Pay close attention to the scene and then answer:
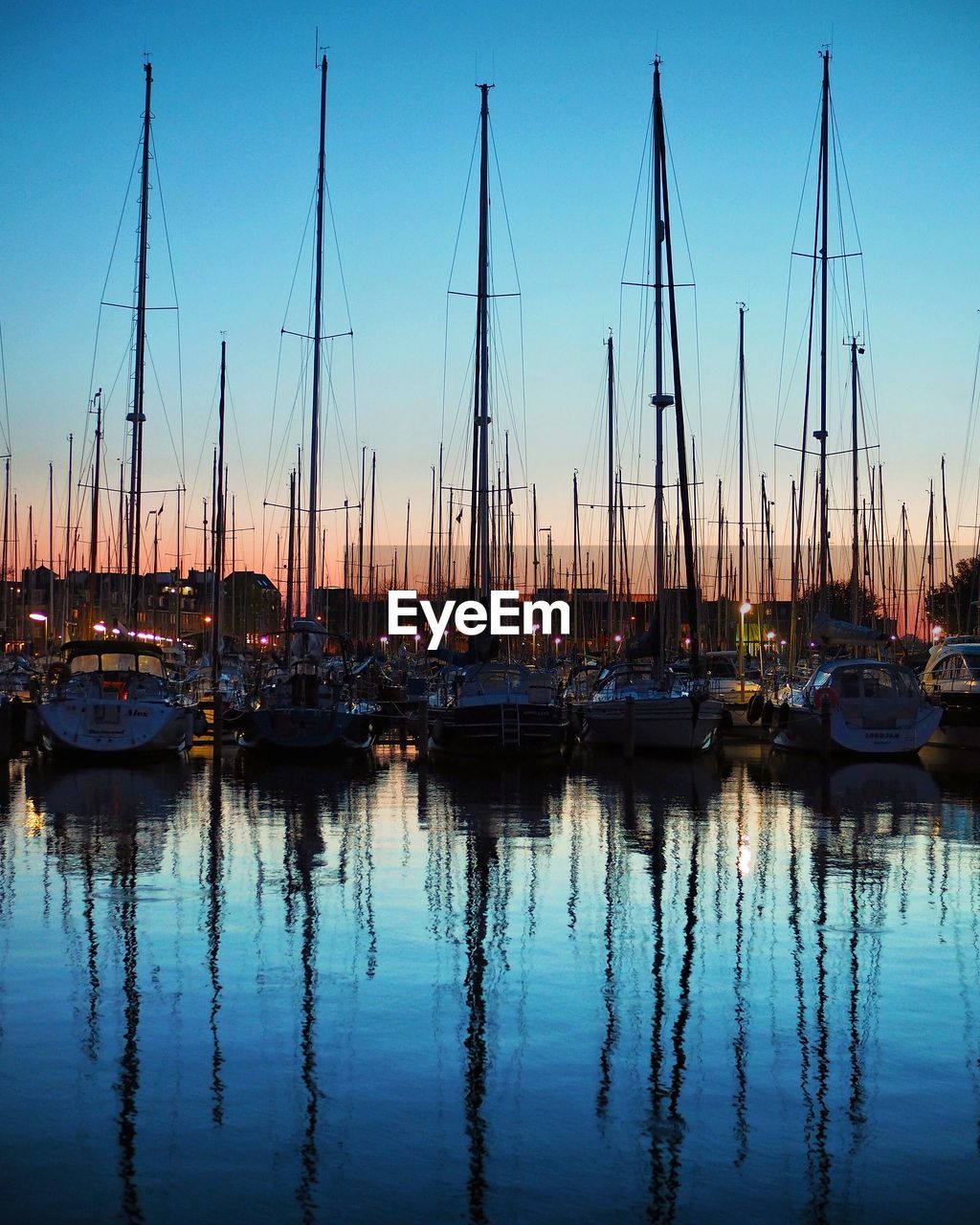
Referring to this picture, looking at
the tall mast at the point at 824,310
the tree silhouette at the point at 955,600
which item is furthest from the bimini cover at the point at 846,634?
the tree silhouette at the point at 955,600

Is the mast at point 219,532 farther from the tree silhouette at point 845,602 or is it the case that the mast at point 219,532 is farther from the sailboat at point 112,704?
the tree silhouette at point 845,602

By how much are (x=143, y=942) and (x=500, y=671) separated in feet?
72.2

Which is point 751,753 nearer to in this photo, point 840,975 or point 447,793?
point 447,793

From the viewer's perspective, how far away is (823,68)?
4412cm

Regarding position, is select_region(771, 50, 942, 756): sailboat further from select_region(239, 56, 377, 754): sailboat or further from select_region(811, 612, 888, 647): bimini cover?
select_region(239, 56, 377, 754): sailboat

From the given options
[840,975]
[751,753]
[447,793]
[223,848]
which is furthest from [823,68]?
[840,975]

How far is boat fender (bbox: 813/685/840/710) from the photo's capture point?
32594 millimetres

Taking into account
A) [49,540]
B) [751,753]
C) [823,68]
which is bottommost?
[751,753]

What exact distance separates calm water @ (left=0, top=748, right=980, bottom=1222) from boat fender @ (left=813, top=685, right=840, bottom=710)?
13.0 m

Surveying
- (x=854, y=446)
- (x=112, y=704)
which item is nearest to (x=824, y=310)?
(x=854, y=446)

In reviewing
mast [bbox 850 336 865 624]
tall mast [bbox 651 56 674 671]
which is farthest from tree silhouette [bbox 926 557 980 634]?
tall mast [bbox 651 56 674 671]

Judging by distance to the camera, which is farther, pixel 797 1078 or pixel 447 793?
pixel 447 793

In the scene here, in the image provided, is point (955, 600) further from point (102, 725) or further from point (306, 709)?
point (102, 725)

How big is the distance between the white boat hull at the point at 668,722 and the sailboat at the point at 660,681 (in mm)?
22
